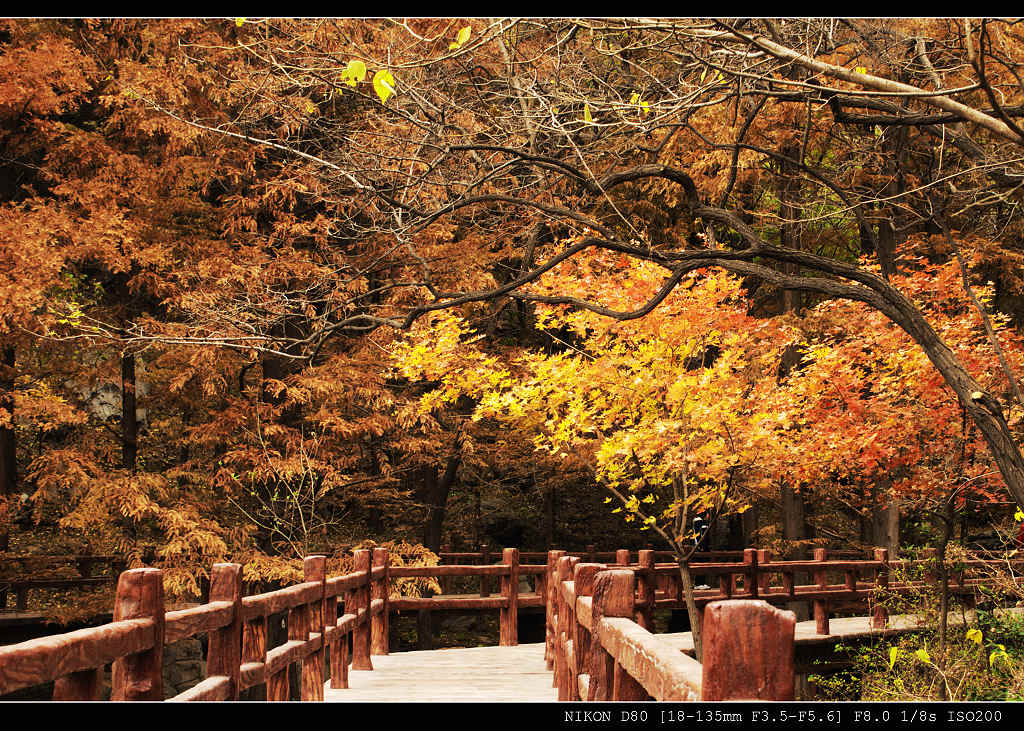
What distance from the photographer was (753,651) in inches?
72.1

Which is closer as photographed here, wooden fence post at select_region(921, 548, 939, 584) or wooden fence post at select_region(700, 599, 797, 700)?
wooden fence post at select_region(700, 599, 797, 700)

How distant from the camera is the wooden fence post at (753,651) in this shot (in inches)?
71.7

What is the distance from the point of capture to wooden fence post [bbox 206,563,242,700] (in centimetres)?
447

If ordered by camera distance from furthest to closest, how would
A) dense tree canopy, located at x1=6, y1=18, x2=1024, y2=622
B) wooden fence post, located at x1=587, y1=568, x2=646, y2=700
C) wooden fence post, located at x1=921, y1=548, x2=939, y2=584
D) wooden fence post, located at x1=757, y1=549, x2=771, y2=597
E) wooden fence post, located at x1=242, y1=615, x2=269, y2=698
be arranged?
wooden fence post, located at x1=757, y1=549, x2=771, y2=597
wooden fence post, located at x1=921, y1=548, x2=939, y2=584
dense tree canopy, located at x1=6, y1=18, x2=1024, y2=622
wooden fence post, located at x1=242, y1=615, x2=269, y2=698
wooden fence post, located at x1=587, y1=568, x2=646, y2=700

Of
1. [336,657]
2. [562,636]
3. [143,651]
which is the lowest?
[336,657]

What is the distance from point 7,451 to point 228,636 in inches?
525

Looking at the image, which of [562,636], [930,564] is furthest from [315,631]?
[930,564]

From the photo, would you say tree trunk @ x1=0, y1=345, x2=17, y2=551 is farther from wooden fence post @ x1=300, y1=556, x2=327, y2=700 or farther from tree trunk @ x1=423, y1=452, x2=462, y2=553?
tree trunk @ x1=423, y1=452, x2=462, y2=553

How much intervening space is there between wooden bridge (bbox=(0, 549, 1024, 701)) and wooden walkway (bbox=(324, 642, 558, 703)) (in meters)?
0.02

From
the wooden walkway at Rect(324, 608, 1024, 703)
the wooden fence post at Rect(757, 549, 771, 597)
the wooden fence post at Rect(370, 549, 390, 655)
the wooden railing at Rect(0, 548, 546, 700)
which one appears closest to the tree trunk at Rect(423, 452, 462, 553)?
the wooden fence post at Rect(757, 549, 771, 597)

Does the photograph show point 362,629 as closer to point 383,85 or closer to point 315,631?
point 315,631

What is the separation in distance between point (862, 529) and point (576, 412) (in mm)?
18068

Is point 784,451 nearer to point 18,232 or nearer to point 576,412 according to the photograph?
point 576,412
